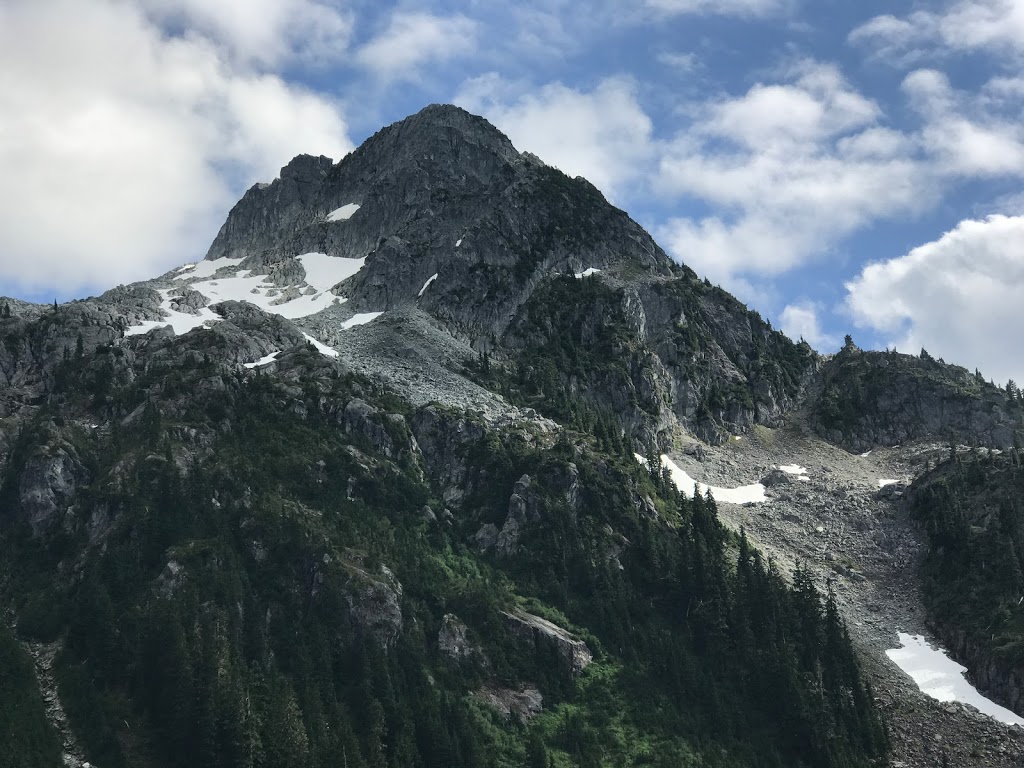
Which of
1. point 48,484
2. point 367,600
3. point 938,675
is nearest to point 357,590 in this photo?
point 367,600

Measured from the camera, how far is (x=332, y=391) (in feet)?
527

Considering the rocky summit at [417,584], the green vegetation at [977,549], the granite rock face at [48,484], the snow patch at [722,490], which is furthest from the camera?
the snow patch at [722,490]

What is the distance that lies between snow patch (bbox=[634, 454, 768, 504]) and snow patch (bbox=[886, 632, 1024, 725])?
159ft

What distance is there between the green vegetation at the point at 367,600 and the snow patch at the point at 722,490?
86.0 feet

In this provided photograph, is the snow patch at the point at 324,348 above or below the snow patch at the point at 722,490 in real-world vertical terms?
above

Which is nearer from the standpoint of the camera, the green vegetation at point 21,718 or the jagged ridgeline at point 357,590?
the green vegetation at point 21,718

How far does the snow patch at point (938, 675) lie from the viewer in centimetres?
12325

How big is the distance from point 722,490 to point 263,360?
8936 cm

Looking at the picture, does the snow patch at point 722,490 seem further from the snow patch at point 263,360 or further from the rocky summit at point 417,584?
the snow patch at point 263,360

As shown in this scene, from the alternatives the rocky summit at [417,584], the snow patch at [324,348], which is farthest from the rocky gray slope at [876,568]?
the snow patch at [324,348]

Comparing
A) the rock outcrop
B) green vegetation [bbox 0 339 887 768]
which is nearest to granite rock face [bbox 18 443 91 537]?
green vegetation [bbox 0 339 887 768]

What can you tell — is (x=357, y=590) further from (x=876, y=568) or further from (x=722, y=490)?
(x=722, y=490)

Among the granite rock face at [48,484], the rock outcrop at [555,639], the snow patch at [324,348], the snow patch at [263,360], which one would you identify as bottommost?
the rock outcrop at [555,639]

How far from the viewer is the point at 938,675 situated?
5143 inches
